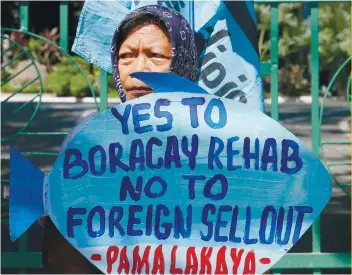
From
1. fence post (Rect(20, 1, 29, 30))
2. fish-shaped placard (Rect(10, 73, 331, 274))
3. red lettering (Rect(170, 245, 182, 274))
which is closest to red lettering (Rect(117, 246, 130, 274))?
fish-shaped placard (Rect(10, 73, 331, 274))

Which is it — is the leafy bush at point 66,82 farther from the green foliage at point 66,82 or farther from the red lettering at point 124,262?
the red lettering at point 124,262

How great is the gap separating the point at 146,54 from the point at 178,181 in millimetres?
409

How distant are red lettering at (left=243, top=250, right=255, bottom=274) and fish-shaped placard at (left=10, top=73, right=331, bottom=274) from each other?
4 cm

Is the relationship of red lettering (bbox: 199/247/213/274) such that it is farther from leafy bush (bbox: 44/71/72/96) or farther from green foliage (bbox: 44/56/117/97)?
leafy bush (bbox: 44/71/72/96)

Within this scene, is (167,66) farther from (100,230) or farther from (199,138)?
(100,230)

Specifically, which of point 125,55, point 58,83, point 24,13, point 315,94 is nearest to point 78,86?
point 58,83

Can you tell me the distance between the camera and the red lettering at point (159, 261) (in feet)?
6.68

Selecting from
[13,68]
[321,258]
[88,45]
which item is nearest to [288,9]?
[13,68]

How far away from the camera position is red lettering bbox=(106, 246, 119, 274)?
203cm

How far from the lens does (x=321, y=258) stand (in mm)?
4113

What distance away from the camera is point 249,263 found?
205 cm

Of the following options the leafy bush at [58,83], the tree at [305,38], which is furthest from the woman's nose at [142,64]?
the tree at [305,38]

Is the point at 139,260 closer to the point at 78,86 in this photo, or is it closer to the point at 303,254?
the point at 303,254

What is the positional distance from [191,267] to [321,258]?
220 cm
